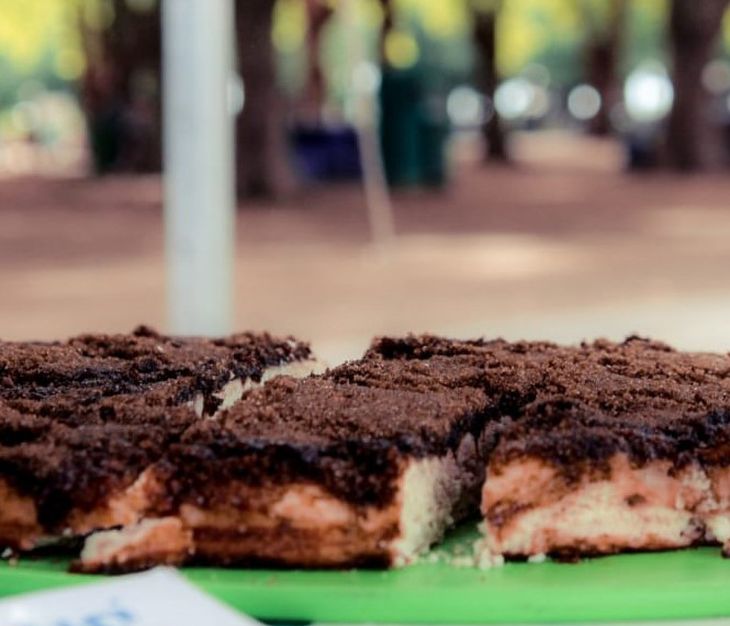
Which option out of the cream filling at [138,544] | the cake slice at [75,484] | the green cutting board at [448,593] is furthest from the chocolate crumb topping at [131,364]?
the green cutting board at [448,593]

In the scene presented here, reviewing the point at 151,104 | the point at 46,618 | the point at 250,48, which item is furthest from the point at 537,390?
the point at 151,104

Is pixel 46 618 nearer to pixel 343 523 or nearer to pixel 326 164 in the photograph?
pixel 343 523

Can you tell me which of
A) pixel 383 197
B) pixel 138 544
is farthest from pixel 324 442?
pixel 383 197

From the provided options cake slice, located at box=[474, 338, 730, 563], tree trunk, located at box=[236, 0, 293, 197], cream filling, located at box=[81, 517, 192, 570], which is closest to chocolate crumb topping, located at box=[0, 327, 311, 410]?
cream filling, located at box=[81, 517, 192, 570]

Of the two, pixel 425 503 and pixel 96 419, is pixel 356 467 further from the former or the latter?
pixel 96 419

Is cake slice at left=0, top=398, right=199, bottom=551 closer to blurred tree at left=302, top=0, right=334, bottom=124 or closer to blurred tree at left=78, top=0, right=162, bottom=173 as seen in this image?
blurred tree at left=78, top=0, right=162, bottom=173
